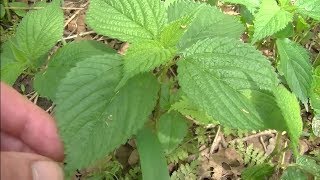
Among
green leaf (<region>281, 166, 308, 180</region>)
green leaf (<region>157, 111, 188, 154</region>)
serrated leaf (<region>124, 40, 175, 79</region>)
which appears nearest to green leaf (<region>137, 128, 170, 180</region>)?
green leaf (<region>157, 111, 188, 154</region>)

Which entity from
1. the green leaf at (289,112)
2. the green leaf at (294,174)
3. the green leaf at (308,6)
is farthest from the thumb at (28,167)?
the green leaf at (308,6)

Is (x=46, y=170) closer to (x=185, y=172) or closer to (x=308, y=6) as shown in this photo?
(x=185, y=172)

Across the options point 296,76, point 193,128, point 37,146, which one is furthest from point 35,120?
point 296,76

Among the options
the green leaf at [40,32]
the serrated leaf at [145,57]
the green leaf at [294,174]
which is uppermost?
→ the serrated leaf at [145,57]

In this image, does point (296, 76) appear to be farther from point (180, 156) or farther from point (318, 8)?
point (180, 156)

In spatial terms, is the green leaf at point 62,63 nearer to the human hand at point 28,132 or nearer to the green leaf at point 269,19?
the human hand at point 28,132

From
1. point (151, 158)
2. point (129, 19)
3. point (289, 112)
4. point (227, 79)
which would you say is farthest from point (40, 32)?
point (289, 112)
